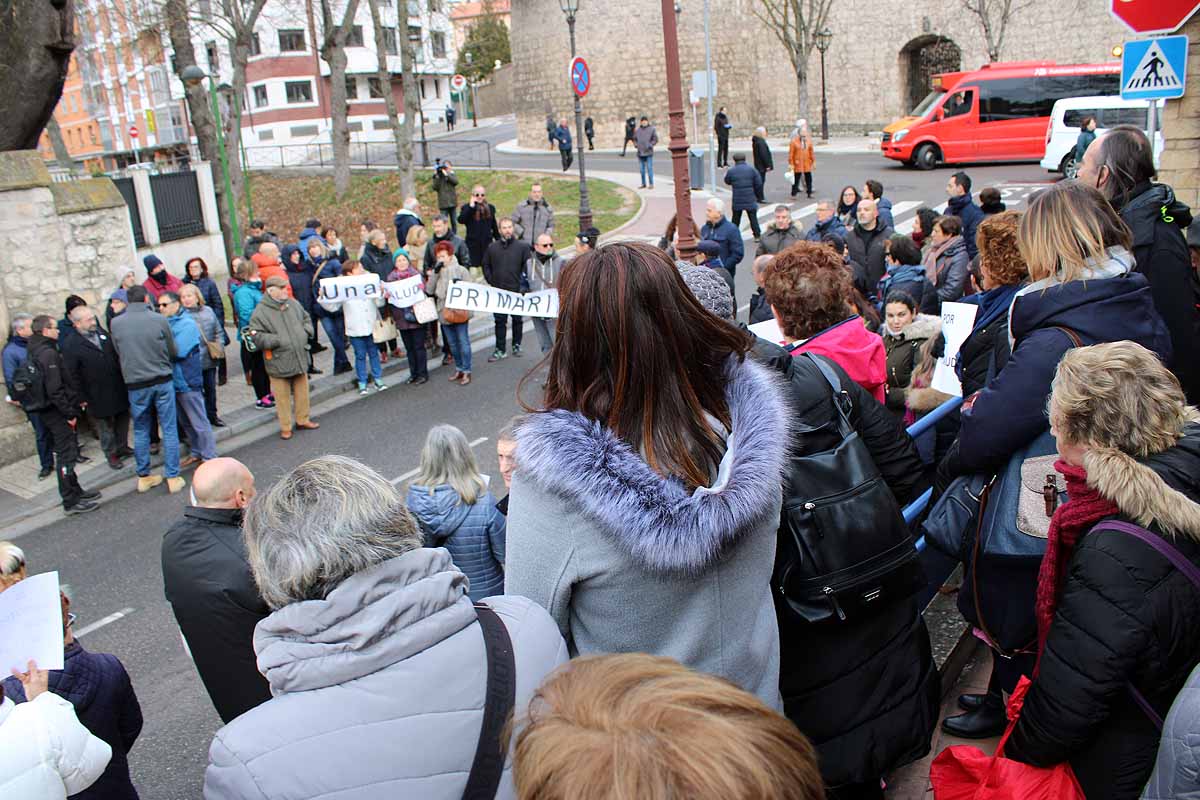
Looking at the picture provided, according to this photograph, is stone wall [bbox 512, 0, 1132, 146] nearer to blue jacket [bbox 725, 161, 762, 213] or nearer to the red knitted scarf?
blue jacket [bbox 725, 161, 762, 213]

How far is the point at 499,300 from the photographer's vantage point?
11.5 m

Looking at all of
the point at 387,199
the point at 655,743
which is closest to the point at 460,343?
the point at 655,743

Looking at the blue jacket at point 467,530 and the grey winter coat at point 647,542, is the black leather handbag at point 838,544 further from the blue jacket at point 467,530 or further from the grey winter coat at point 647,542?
the blue jacket at point 467,530

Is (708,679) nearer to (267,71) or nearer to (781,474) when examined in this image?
(781,474)

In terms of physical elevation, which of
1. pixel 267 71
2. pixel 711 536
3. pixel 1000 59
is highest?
pixel 267 71

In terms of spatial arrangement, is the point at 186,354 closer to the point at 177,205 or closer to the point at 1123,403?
the point at 1123,403

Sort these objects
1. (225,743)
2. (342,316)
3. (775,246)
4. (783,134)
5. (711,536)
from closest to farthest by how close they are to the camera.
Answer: (225,743) < (711,536) < (775,246) < (342,316) < (783,134)

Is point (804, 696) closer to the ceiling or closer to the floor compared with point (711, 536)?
closer to the floor

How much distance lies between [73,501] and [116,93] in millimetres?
62071

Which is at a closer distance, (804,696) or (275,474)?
(804,696)

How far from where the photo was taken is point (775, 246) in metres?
10.9

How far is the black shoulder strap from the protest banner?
954 centimetres

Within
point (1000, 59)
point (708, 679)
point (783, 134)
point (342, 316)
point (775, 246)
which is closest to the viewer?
point (708, 679)

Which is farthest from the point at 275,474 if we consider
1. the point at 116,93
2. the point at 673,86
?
the point at 116,93
